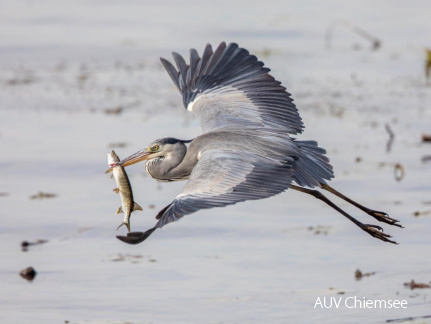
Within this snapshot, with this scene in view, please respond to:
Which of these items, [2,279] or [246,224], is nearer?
[2,279]

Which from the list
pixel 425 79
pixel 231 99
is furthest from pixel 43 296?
pixel 425 79

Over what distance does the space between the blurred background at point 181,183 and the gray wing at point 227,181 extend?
0.82 m

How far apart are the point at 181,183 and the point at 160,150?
231cm

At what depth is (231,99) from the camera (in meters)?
7.06

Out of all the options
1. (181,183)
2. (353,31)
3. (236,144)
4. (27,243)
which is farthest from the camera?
(353,31)


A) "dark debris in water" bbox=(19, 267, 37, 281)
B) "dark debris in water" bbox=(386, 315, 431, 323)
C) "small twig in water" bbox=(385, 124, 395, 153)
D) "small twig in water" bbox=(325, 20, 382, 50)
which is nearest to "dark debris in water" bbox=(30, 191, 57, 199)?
"dark debris in water" bbox=(19, 267, 37, 281)

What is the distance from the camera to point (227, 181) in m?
5.80

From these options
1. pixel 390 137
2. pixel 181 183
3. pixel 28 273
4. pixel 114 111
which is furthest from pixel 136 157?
pixel 114 111

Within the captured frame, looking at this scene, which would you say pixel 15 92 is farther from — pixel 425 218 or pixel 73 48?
pixel 425 218

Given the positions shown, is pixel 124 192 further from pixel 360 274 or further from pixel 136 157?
pixel 360 274

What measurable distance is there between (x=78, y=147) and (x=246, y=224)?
2484 millimetres

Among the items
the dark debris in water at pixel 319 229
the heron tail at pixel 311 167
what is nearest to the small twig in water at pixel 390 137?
the dark debris in water at pixel 319 229

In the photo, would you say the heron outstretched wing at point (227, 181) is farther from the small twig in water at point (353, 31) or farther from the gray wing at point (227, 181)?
the small twig in water at point (353, 31)

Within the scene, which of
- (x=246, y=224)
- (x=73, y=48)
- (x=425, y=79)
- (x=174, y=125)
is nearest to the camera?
(x=246, y=224)
